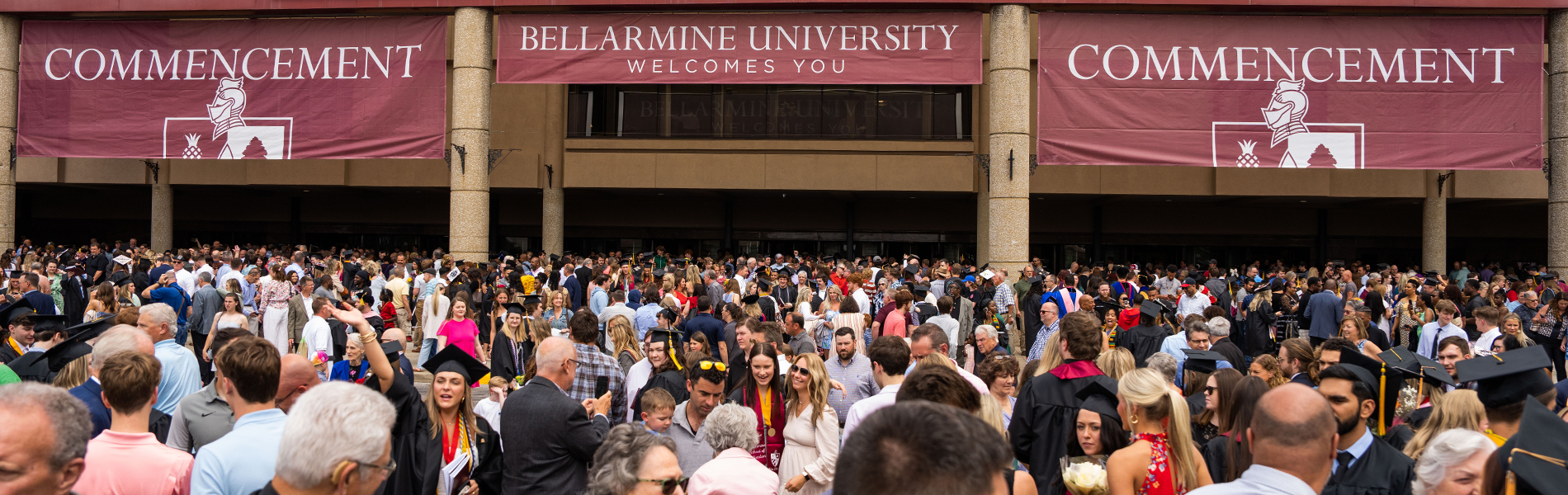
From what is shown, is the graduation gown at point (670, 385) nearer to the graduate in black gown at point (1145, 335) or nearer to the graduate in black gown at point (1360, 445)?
the graduate in black gown at point (1360, 445)

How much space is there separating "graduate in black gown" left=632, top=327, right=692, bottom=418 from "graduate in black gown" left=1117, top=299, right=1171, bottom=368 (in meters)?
4.58

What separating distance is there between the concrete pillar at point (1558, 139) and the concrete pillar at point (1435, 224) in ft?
14.3

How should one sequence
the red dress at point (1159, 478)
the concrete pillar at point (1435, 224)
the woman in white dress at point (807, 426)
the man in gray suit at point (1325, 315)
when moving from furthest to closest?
the concrete pillar at point (1435, 224), the man in gray suit at point (1325, 315), the woman in white dress at point (807, 426), the red dress at point (1159, 478)

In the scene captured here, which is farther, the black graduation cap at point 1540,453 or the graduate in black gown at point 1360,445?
the graduate in black gown at point 1360,445

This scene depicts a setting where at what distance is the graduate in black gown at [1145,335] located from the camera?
30.3 feet

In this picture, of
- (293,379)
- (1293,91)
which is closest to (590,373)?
(293,379)

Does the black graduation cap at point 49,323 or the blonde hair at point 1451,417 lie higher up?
the black graduation cap at point 49,323

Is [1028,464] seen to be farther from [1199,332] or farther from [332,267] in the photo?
[332,267]

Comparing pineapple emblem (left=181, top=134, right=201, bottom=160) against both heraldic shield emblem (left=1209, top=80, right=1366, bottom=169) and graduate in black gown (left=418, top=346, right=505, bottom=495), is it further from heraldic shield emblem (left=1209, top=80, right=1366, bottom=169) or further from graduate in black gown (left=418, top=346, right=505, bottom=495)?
heraldic shield emblem (left=1209, top=80, right=1366, bottom=169)

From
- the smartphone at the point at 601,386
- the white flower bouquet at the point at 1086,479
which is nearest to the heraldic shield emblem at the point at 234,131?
the smartphone at the point at 601,386

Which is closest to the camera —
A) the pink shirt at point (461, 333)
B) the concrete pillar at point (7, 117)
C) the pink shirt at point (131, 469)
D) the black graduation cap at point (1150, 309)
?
the pink shirt at point (131, 469)

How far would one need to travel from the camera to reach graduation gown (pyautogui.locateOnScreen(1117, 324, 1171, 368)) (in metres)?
9.22

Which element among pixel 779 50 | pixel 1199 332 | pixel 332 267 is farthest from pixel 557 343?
pixel 779 50

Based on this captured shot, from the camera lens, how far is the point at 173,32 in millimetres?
20156
